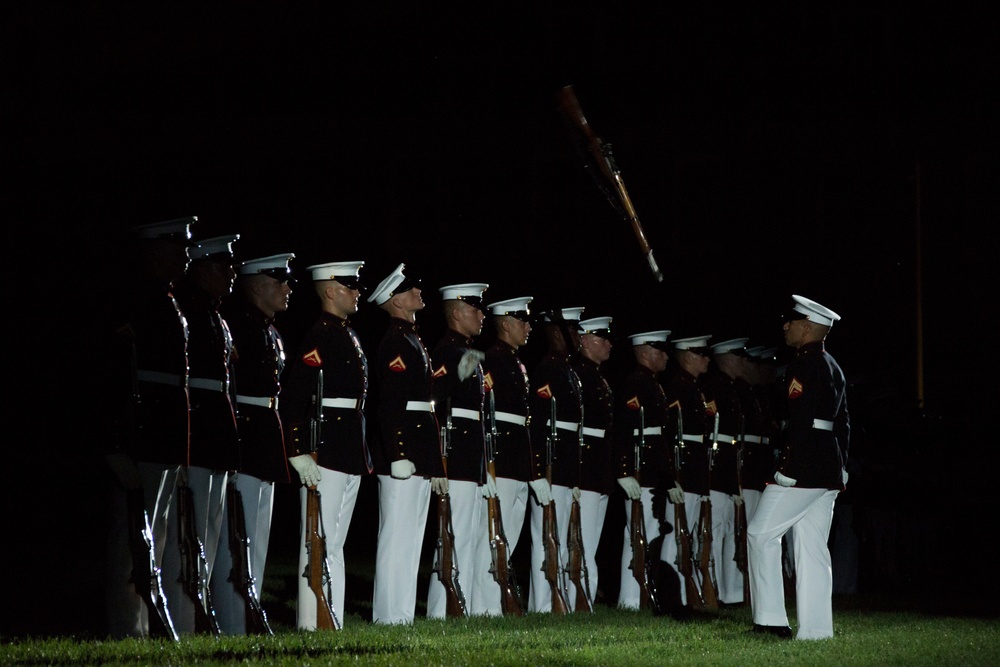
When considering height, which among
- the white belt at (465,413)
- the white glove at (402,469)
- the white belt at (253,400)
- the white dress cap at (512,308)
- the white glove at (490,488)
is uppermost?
the white dress cap at (512,308)

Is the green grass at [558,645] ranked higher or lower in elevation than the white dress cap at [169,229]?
lower

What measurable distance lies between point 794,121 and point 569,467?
16.1m

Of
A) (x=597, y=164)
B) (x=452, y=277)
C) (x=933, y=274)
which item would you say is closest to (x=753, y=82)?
(x=933, y=274)

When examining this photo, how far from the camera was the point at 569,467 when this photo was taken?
472 inches

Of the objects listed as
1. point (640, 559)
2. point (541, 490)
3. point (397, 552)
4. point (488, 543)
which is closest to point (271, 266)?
point (397, 552)

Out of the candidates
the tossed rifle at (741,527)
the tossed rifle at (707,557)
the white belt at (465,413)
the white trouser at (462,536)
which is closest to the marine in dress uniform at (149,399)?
the white trouser at (462,536)

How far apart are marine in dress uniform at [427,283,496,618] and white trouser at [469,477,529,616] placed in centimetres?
2

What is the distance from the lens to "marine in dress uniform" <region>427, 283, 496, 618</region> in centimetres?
1051

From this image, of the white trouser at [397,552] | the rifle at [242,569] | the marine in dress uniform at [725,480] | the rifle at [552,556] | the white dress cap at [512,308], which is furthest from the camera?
the marine in dress uniform at [725,480]

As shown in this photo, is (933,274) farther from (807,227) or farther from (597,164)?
(597,164)

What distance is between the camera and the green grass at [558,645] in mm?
7273

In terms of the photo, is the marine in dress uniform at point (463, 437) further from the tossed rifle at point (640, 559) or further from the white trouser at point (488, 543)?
the tossed rifle at point (640, 559)

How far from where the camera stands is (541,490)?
37.4 feet

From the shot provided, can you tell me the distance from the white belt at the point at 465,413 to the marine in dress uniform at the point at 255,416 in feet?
6.46
